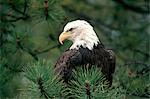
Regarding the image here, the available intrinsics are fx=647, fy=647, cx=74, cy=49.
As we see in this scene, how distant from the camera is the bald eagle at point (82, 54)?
13.5 ft

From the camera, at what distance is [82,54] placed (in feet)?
13.8

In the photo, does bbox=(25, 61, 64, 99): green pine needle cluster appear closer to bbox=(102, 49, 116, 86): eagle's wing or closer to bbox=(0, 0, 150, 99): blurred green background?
bbox=(0, 0, 150, 99): blurred green background

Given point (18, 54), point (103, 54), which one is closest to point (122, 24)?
point (18, 54)

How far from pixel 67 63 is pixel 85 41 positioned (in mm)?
287

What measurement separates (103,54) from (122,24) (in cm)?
375

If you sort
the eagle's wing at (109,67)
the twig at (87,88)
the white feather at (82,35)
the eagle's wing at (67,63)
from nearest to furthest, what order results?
the twig at (87,88)
the eagle's wing at (67,63)
the eagle's wing at (109,67)
the white feather at (82,35)

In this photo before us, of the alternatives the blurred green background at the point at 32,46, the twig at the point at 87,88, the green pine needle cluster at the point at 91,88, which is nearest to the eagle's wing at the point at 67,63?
the blurred green background at the point at 32,46

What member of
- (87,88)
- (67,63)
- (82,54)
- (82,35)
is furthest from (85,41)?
(87,88)

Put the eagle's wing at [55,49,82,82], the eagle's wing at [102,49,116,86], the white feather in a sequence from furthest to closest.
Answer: the white feather, the eagle's wing at [102,49,116,86], the eagle's wing at [55,49,82,82]

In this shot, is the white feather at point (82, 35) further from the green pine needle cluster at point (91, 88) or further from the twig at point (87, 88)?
the twig at point (87, 88)

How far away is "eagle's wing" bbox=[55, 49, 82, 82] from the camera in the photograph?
13.4 ft

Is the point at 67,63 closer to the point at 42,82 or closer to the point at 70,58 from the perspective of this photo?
the point at 70,58

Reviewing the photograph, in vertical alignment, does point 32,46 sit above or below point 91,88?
below

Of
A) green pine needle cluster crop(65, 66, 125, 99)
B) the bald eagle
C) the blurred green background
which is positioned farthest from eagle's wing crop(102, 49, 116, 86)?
green pine needle cluster crop(65, 66, 125, 99)
